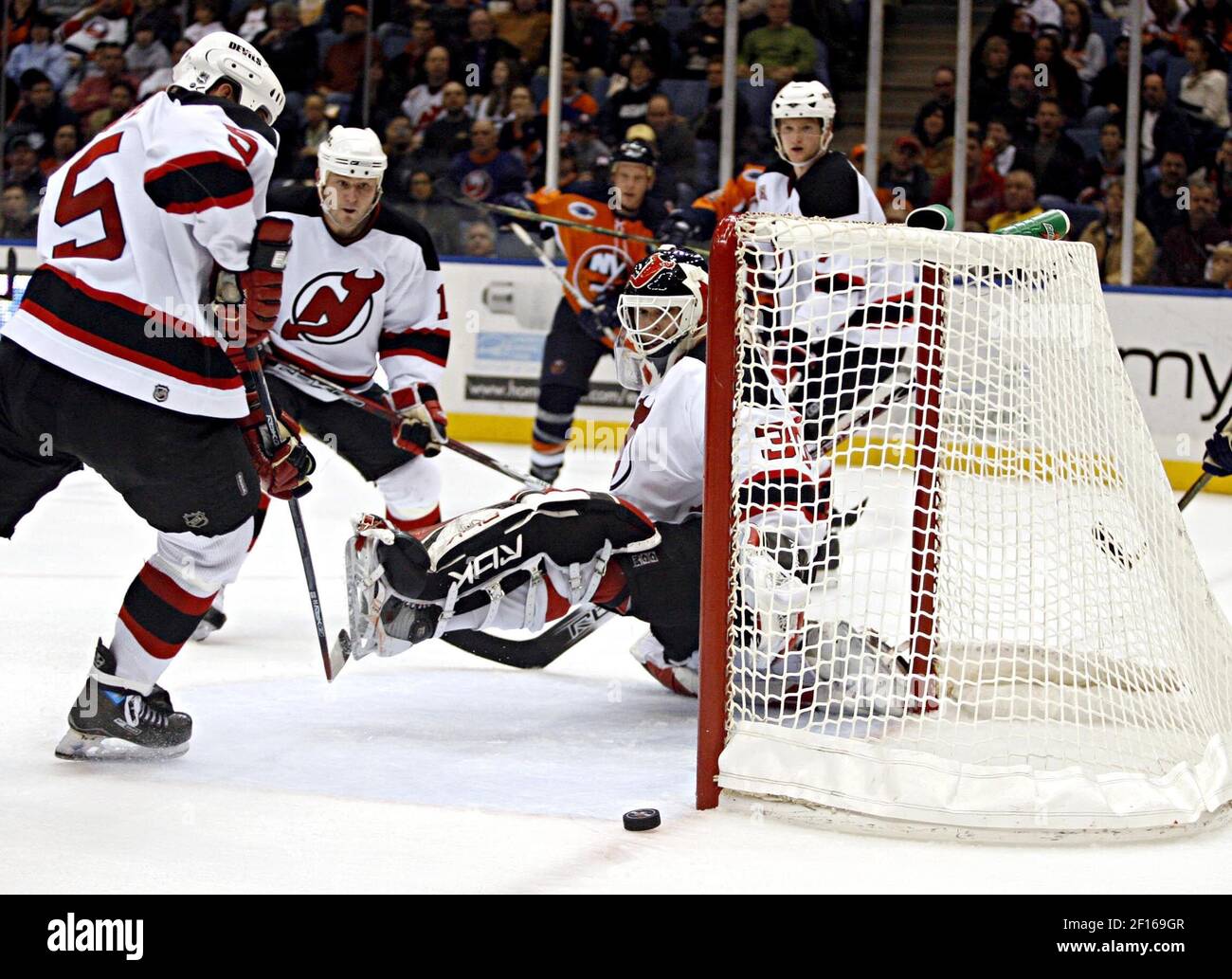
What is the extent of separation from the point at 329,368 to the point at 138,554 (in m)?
1.14

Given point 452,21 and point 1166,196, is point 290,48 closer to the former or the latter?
point 452,21

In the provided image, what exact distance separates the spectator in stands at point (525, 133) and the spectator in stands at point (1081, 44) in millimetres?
2359

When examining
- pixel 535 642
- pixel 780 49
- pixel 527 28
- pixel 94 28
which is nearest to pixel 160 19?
pixel 94 28

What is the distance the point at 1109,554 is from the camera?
8.37ft

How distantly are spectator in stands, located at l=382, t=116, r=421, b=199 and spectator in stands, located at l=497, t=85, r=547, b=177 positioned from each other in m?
0.22

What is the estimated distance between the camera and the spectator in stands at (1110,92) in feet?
22.4

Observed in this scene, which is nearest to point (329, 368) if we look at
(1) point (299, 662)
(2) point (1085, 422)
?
(1) point (299, 662)

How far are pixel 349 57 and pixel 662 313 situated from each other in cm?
557

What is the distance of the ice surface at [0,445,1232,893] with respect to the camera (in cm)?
200

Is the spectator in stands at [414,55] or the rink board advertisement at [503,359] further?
the spectator in stands at [414,55]

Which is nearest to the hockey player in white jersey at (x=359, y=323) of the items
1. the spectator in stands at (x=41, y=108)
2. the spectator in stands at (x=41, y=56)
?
the spectator in stands at (x=41, y=108)

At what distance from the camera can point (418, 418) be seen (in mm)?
3611

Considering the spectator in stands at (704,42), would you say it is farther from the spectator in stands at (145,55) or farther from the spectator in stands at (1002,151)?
the spectator in stands at (145,55)
